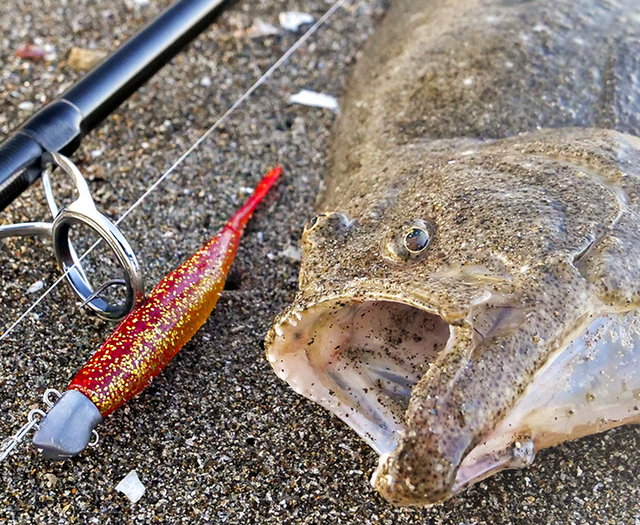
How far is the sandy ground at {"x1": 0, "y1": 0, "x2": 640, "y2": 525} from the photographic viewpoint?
7.13 ft

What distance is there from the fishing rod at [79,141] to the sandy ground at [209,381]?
36 centimetres

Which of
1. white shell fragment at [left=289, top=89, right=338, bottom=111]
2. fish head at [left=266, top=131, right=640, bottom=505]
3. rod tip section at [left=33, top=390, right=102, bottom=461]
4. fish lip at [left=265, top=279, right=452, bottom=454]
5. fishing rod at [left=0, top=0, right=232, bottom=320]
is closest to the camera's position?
fish head at [left=266, top=131, right=640, bottom=505]

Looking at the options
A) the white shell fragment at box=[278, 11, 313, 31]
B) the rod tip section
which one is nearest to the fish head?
the rod tip section

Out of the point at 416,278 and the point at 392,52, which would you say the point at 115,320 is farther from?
the point at 392,52

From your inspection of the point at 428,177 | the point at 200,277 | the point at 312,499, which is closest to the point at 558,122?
the point at 428,177

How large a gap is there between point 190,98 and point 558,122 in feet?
6.60

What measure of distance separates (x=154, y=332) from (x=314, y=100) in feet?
6.84

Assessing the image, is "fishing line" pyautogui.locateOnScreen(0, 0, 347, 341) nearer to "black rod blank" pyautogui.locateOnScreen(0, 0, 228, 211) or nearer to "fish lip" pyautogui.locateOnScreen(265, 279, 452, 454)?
Answer: "black rod blank" pyautogui.locateOnScreen(0, 0, 228, 211)

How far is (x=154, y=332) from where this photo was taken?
2.31 meters

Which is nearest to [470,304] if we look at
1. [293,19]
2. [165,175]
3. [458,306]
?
[458,306]

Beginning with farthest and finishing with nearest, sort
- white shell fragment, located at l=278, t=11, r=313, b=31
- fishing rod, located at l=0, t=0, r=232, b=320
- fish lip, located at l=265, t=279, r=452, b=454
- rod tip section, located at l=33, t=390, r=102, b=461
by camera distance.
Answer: white shell fragment, located at l=278, t=11, r=313, b=31 < fishing rod, located at l=0, t=0, r=232, b=320 < rod tip section, located at l=33, t=390, r=102, b=461 < fish lip, located at l=265, t=279, r=452, b=454

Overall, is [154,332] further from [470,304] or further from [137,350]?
[470,304]

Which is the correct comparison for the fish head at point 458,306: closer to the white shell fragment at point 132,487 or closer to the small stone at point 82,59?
the white shell fragment at point 132,487

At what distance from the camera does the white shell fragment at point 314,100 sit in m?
3.92
